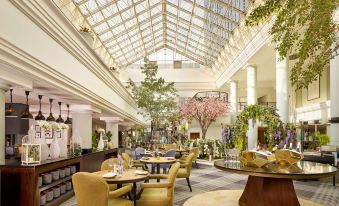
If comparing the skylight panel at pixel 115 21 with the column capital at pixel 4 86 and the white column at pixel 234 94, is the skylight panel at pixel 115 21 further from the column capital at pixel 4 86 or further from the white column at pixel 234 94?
the column capital at pixel 4 86

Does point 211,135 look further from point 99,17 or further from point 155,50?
point 99,17

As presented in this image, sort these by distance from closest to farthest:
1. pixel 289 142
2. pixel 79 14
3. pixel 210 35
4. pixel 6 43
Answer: pixel 6 43, pixel 289 142, pixel 79 14, pixel 210 35

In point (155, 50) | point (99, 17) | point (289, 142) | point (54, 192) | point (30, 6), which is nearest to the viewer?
point (30, 6)

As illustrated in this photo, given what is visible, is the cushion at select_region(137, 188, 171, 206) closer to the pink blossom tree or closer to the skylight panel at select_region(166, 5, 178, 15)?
the pink blossom tree

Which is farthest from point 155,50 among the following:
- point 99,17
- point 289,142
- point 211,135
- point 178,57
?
point 289,142

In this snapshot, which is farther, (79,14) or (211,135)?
(211,135)

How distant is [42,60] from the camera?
412 cm

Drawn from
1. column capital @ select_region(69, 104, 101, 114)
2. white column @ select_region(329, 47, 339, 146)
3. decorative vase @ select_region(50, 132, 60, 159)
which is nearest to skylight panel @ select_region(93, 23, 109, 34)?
column capital @ select_region(69, 104, 101, 114)

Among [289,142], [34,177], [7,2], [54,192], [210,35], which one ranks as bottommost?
[54,192]

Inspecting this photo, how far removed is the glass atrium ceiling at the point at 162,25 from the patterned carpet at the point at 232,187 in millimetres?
7104

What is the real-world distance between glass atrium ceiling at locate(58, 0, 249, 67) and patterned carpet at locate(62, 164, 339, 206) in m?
7.10

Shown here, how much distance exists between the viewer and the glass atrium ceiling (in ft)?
50.7

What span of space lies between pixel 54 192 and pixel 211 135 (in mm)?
17389

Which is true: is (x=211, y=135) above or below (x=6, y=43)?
below
